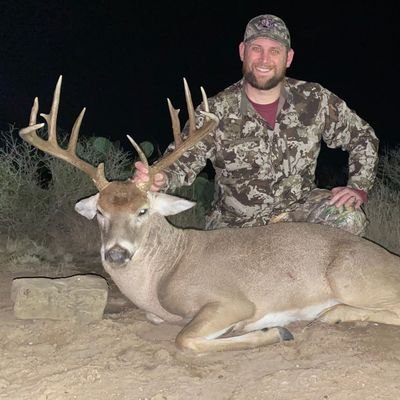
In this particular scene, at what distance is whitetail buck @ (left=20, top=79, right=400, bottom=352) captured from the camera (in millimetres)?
4480

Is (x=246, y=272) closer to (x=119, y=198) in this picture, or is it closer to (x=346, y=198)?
(x=119, y=198)

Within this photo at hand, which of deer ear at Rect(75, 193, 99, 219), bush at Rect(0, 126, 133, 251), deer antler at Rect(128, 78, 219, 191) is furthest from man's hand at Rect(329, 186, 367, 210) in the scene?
bush at Rect(0, 126, 133, 251)

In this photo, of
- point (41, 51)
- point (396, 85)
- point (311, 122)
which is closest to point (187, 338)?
point (311, 122)

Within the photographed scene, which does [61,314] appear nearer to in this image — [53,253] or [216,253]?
[216,253]

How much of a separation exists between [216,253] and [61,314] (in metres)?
1.09

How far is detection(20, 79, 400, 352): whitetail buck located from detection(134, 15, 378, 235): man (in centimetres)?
95

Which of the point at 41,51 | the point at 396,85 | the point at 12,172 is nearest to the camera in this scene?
the point at 12,172

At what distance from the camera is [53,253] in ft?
21.8

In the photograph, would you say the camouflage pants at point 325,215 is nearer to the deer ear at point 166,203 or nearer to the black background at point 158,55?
the deer ear at point 166,203

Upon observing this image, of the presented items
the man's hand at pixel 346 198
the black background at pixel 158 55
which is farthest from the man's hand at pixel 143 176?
the black background at pixel 158 55

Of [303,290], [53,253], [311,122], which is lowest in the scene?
[53,253]

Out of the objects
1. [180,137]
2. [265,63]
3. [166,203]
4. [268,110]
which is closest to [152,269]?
[166,203]

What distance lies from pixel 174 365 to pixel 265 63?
9.14 feet

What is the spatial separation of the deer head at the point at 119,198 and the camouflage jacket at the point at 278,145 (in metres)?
1.02
